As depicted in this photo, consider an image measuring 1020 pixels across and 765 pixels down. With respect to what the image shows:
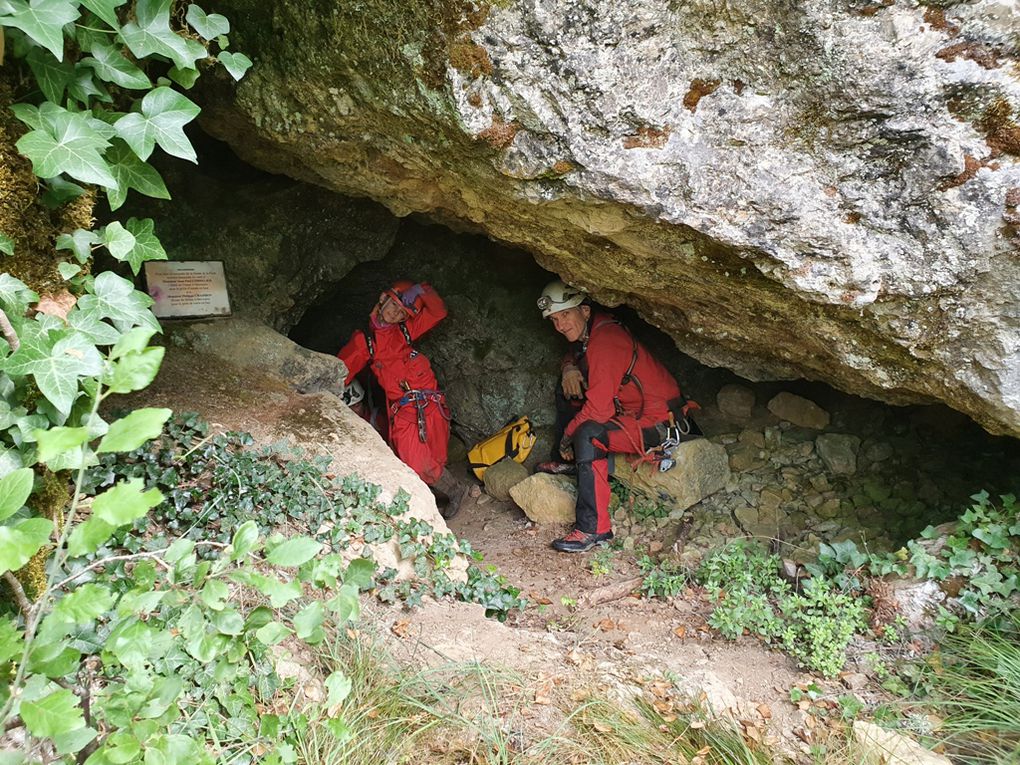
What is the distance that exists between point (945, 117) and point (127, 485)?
3.16 metres

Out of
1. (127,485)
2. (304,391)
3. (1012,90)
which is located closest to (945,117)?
(1012,90)

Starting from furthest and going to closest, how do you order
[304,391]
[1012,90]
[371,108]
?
[304,391] → [371,108] → [1012,90]

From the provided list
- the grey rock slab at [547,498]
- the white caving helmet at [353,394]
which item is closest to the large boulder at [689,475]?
the grey rock slab at [547,498]

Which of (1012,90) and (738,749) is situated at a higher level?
(1012,90)

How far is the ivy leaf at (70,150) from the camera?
5.41ft

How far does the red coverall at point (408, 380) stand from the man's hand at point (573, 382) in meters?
1.28

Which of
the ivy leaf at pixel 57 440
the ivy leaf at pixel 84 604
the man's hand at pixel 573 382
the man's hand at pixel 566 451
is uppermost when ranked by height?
the ivy leaf at pixel 57 440

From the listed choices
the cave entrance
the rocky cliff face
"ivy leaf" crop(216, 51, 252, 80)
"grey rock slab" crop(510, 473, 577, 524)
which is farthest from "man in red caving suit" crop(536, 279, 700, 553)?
"ivy leaf" crop(216, 51, 252, 80)

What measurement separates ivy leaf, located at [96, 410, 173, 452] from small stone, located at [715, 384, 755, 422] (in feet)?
18.7

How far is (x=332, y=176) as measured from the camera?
426cm

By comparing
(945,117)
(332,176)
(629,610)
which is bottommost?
(629,610)

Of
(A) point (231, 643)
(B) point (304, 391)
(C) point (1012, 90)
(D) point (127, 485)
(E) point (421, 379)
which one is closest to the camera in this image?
(D) point (127, 485)

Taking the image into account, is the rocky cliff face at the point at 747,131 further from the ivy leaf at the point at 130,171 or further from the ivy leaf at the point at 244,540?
the ivy leaf at the point at 244,540

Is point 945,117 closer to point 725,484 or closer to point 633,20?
point 633,20
